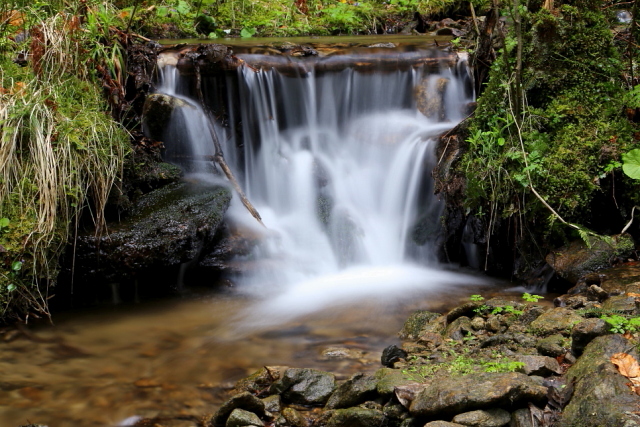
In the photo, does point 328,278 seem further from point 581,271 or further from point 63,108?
point 63,108

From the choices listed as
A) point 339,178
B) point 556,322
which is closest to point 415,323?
point 556,322

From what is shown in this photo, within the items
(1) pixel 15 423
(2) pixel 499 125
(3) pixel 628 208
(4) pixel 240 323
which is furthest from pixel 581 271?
(1) pixel 15 423

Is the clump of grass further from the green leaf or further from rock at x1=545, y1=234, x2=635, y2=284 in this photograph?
the green leaf

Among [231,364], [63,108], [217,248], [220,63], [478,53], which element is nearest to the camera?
[231,364]

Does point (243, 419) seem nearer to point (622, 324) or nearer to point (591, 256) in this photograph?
point (622, 324)

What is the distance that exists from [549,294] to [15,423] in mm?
3766

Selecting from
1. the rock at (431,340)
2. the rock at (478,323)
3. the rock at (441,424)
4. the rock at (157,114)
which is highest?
the rock at (157,114)

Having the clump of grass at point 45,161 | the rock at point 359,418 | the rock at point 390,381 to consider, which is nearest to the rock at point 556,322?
the rock at point 390,381

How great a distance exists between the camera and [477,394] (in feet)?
7.88

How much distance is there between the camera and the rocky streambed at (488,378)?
2.34 metres

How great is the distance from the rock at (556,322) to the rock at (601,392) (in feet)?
2.00

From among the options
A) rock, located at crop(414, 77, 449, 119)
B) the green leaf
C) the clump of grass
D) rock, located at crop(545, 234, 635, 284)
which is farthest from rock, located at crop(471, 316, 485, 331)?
rock, located at crop(414, 77, 449, 119)

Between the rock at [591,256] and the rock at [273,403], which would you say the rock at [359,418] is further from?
the rock at [591,256]

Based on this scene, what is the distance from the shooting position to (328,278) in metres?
5.46
